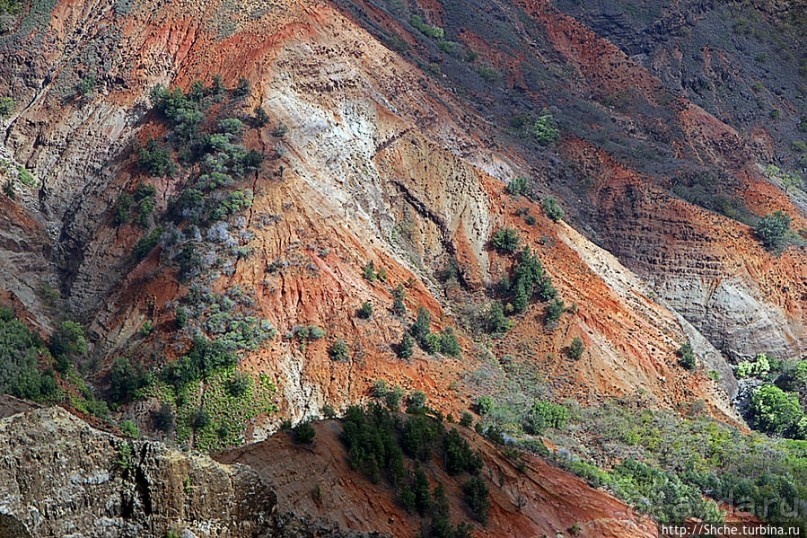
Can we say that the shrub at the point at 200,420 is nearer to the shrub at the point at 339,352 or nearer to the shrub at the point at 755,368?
the shrub at the point at 339,352

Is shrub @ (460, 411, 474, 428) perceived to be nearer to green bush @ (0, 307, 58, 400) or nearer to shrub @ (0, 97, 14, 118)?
green bush @ (0, 307, 58, 400)

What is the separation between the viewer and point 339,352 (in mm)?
58375

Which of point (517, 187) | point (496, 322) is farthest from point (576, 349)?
point (517, 187)

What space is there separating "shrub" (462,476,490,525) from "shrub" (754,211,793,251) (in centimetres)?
3865

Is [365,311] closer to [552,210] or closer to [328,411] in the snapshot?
[328,411]

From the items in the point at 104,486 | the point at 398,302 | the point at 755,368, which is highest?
Result: the point at 104,486

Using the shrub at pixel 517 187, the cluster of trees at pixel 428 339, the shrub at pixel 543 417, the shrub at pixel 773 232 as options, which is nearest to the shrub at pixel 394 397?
the cluster of trees at pixel 428 339

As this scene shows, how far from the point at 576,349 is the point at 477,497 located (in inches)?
875

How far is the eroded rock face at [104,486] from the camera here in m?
25.8

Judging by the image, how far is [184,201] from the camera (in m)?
63.1

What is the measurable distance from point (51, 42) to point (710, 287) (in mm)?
38916

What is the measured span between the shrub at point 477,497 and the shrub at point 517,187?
30369mm

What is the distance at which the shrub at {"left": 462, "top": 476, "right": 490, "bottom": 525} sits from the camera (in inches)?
1628

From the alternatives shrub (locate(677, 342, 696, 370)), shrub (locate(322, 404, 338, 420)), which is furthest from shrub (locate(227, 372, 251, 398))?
shrub (locate(677, 342, 696, 370))
